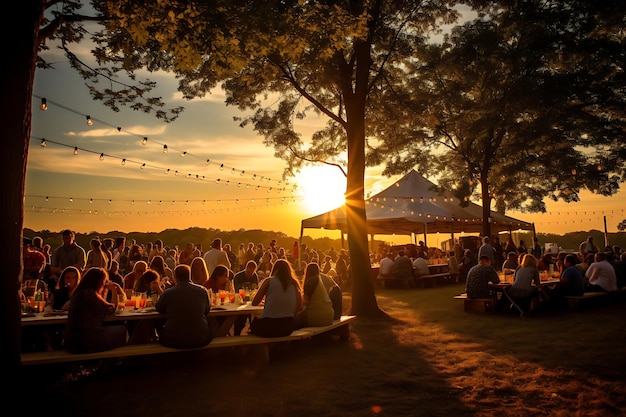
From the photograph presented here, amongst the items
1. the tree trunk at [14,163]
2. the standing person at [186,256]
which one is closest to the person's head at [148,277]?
the tree trunk at [14,163]

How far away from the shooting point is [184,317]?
5.93 meters

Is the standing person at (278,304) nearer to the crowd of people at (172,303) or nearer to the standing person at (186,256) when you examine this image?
the crowd of people at (172,303)

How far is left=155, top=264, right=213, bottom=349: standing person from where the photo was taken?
5891 mm

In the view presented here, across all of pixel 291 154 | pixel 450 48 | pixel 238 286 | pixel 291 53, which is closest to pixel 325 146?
pixel 291 154

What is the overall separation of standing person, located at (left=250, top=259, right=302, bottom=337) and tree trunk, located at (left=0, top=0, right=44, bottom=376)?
3008 millimetres

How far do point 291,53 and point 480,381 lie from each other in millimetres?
5245

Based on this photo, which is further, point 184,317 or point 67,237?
point 67,237

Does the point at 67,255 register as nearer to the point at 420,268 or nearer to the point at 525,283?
the point at 525,283

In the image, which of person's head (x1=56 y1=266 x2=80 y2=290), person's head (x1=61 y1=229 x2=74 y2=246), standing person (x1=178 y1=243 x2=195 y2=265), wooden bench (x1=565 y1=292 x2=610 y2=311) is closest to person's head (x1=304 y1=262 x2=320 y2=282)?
person's head (x1=56 y1=266 x2=80 y2=290)

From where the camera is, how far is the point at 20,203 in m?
4.28

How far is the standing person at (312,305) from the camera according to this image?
24.2 ft

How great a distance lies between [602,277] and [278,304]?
29.1 ft

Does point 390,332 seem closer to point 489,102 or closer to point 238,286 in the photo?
point 238,286

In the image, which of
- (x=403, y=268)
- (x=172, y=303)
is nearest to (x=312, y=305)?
(x=172, y=303)
